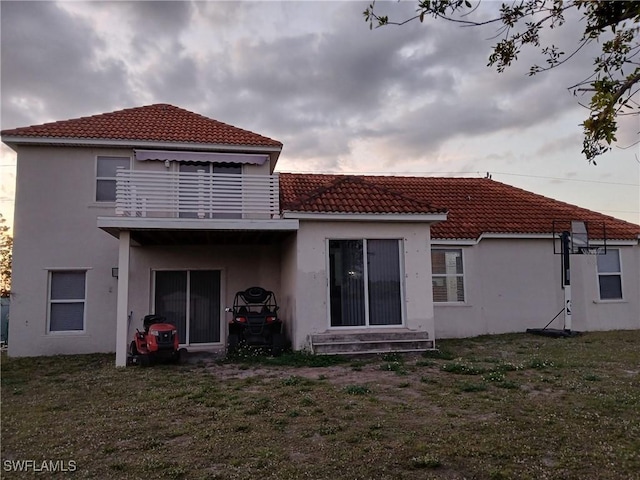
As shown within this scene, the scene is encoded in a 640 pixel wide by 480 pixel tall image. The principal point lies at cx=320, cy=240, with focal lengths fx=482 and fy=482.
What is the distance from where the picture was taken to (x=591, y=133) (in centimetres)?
405

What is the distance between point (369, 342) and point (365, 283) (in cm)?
150

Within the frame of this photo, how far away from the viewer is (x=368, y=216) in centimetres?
1198

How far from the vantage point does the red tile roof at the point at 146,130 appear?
13.5 meters

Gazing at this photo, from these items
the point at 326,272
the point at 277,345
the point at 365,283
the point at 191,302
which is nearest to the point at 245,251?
the point at 191,302

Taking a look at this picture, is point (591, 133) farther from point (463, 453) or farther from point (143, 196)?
point (143, 196)

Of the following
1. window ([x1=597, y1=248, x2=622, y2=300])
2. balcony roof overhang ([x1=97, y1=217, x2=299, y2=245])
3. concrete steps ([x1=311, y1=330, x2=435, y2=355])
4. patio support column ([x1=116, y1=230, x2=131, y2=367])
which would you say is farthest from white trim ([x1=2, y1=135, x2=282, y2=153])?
window ([x1=597, y1=248, x2=622, y2=300])

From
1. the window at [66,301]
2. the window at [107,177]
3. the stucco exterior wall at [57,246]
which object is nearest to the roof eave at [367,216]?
the window at [107,177]

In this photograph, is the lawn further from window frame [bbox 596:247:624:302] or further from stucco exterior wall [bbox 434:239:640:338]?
window frame [bbox 596:247:624:302]

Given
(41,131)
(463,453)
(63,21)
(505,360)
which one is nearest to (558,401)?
(463,453)

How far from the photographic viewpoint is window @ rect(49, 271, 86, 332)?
44.0 ft

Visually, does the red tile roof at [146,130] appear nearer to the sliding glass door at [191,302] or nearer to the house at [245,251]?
the house at [245,251]

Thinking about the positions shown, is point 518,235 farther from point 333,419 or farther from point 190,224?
point 333,419

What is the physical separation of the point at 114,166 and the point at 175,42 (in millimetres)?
4863

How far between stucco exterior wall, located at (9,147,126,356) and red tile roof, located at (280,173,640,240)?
217 inches
